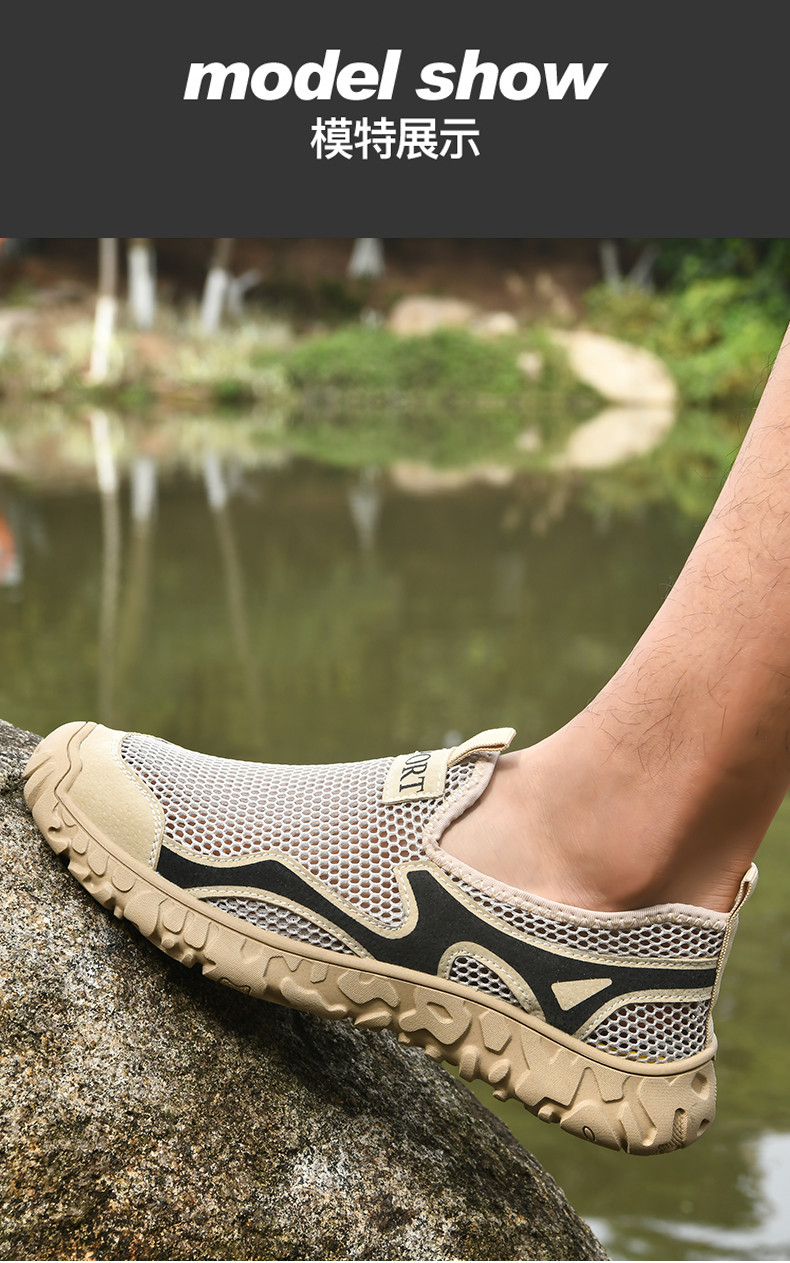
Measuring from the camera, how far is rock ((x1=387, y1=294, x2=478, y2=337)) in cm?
2048

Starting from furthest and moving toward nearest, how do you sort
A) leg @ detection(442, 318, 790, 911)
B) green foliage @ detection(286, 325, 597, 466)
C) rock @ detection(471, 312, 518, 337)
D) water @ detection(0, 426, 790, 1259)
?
rock @ detection(471, 312, 518, 337) → green foliage @ detection(286, 325, 597, 466) → water @ detection(0, 426, 790, 1259) → leg @ detection(442, 318, 790, 911)

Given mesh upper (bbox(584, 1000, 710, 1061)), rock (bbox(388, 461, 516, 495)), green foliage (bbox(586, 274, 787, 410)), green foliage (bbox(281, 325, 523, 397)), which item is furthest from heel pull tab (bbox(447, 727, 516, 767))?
green foliage (bbox(586, 274, 787, 410))

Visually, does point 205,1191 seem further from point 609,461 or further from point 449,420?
point 449,420

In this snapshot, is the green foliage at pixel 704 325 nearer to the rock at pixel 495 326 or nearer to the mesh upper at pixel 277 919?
the rock at pixel 495 326

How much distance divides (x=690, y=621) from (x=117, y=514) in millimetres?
5338

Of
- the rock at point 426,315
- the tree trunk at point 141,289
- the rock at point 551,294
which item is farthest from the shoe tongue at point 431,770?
the rock at point 551,294

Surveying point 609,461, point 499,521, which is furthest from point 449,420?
point 499,521

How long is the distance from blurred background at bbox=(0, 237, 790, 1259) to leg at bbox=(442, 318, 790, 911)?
195 mm

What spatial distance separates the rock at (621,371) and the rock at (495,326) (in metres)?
0.96

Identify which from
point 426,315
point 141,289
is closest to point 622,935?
point 141,289

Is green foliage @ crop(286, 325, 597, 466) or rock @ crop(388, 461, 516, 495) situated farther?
green foliage @ crop(286, 325, 597, 466)

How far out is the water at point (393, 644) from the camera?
4.99 ft

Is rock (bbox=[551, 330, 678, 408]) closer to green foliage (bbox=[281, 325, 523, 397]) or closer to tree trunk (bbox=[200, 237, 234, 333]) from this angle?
green foliage (bbox=[281, 325, 523, 397])

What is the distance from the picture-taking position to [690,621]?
3.02 ft
